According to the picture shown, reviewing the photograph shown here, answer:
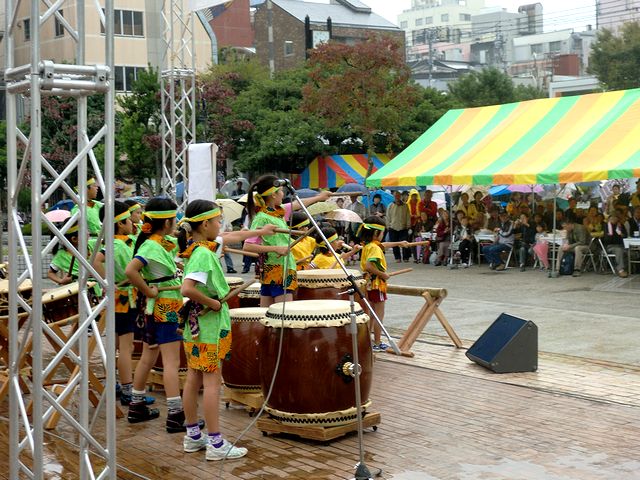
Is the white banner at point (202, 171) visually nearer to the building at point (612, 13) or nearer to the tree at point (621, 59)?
the tree at point (621, 59)

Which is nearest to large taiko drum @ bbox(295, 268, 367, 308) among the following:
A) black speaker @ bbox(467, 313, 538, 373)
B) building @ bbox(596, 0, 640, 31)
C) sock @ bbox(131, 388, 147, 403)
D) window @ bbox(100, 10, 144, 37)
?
black speaker @ bbox(467, 313, 538, 373)

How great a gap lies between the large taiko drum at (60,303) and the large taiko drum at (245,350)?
1.35m

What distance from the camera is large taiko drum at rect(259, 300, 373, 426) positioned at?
691 centimetres

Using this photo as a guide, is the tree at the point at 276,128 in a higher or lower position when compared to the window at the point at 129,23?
lower

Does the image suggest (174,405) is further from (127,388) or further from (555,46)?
(555,46)

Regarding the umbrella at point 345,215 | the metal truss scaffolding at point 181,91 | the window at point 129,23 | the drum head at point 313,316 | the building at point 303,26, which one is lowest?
the drum head at point 313,316

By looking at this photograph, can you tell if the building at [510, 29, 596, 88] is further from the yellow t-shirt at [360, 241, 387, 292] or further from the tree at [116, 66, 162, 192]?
the yellow t-shirt at [360, 241, 387, 292]

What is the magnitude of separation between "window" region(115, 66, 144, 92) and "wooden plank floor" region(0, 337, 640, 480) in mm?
43765

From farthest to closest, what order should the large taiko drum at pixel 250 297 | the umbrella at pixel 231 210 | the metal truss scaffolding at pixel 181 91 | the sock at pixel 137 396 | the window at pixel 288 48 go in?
the window at pixel 288 48 < the metal truss scaffolding at pixel 181 91 < the umbrella at pixel 231 210 < the large taiko drum at pixel 250 297 < the sock at pixel 137 396

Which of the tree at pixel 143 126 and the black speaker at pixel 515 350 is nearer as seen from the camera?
the black speaker at pixel 515 350

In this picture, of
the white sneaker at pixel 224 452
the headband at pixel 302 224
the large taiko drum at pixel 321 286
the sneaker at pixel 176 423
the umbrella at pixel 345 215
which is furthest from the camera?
the umbrella at pixel 345 215

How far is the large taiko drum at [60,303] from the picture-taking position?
7984mm

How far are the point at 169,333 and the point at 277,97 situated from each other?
31.1 m

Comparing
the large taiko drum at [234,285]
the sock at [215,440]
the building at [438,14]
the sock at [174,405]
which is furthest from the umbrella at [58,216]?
the building at [438,14]
